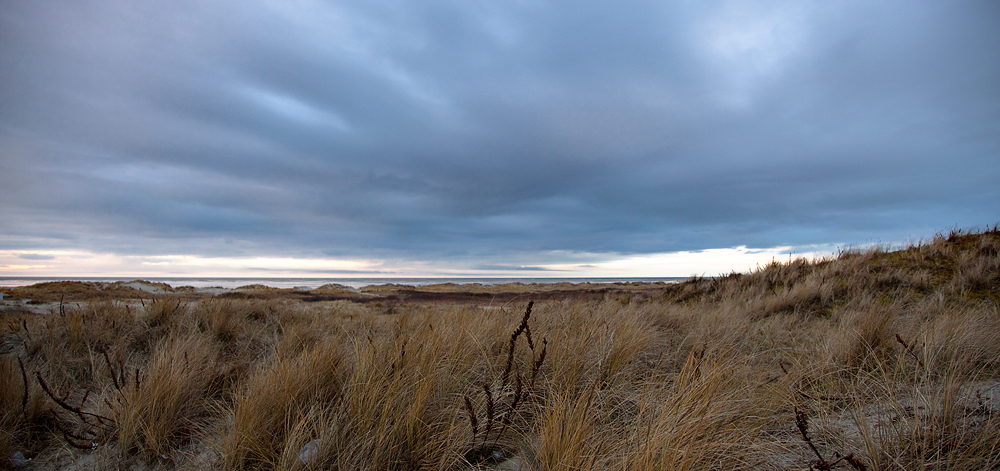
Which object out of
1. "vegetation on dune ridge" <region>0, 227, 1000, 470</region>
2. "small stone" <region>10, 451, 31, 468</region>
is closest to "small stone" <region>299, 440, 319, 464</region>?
"vegetation on dune ridge" <region>0, 227, 1000, 470</region>

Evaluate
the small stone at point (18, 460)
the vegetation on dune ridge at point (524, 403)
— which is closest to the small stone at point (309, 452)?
the vegetation on dune ridge at point (524, 403)

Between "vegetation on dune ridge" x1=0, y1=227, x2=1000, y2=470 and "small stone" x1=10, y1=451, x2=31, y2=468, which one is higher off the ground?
"vegetation on dune ridge" x1=0, y1=227, x2=1000, y2=470

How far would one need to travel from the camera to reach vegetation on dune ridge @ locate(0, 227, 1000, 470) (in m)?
1.92

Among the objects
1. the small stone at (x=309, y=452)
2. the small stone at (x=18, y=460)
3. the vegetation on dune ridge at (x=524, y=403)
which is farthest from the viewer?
the small stone at (x=18, y=460)

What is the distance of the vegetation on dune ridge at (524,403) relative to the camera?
1922 mm

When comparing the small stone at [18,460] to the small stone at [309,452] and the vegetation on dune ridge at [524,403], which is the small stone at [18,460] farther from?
the small stone at [309,452]

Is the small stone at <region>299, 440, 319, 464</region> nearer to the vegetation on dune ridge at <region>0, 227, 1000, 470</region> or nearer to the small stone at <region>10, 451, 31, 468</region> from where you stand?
the vegetation on dune ridge at <region>0, 227, 1000, 470</region>

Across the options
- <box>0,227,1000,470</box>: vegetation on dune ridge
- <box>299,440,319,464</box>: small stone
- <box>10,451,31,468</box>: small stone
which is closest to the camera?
<box>0,227,1000,470</box>: vegetation on dune ridge

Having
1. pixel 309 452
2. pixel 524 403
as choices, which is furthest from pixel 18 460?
pixel 524 403

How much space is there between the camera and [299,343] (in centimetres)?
514

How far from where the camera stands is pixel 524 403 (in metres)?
2.64

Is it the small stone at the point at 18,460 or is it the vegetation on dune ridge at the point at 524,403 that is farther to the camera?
the small stone at the point at 18,460

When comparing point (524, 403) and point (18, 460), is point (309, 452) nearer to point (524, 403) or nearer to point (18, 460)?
point (524, 403)

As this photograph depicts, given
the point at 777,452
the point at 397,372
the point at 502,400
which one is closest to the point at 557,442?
the point at 502,400
